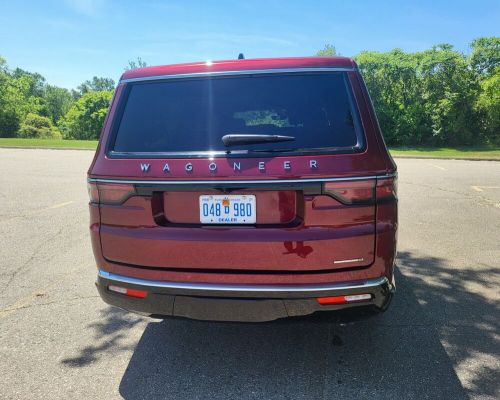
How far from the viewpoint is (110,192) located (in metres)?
2.69

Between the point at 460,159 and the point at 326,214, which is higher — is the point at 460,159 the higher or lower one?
the lower one

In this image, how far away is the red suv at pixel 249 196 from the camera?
2449 mm

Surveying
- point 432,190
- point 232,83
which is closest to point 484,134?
point 432,190

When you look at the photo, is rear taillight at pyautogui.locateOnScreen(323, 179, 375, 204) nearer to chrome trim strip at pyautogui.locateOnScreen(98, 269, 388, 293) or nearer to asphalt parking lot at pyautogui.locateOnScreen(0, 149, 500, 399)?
chrome trim strip at pyautogui.locateOnScreen(98, 269, 388, 293)

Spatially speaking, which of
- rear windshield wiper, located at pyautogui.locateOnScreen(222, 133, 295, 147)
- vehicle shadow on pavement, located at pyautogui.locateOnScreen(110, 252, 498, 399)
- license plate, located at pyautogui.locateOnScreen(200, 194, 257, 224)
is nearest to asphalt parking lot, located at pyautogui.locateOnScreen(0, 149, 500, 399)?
vehicle shadow on pavement, located at pyautogui.locateOnScreen(110, 252, 498, 399)

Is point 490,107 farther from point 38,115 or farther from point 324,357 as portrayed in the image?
point 38,115

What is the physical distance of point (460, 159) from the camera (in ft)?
72.5

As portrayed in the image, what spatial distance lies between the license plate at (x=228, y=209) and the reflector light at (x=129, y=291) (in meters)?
0.62

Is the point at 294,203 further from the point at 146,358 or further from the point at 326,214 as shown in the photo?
the point at 146,358

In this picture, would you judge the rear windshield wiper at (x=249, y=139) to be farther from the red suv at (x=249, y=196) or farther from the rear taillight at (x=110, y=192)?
the rear taillight at (x=110, y=192)

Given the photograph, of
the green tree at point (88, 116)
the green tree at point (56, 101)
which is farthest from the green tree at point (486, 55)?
the green tree at point (56, 101)

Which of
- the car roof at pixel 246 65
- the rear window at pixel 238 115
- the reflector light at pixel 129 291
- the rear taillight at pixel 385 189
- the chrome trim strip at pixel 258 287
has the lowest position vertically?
the reflector light at pixel 129 291

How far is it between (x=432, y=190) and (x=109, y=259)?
9.51 meters

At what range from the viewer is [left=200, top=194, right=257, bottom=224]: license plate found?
2492 mm
